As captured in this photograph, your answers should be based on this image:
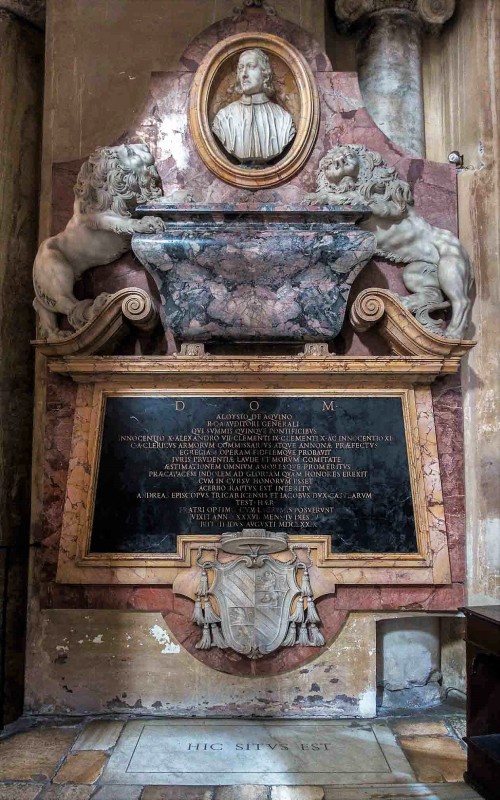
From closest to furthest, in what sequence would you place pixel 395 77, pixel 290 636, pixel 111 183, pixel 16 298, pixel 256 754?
pixel 256 754 < pixel 290 636 < pixel 111 183 < pixel 16 298 < pixel 395 77

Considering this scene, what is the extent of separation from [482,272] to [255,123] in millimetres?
1789

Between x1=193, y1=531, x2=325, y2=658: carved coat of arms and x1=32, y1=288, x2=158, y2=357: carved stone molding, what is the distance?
1.44 m

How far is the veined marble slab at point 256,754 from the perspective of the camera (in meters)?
3.43

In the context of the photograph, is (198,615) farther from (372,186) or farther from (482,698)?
(372,186)

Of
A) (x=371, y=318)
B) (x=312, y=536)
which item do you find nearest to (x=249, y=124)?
(x=371, y=318)

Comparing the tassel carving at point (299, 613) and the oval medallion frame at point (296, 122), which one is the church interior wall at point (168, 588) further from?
the oval medallion frame at point (296, 122)

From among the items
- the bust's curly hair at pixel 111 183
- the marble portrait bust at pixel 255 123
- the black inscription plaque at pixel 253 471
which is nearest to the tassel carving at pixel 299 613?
the black inscription plaque at pixel 253 471

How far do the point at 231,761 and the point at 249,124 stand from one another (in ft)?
12.5

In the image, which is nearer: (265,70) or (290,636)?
(290,636)

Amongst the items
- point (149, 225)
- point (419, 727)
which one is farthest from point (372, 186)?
point (419, 727)

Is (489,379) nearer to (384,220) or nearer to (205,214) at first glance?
(384,220)

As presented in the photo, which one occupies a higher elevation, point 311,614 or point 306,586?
point 306,586

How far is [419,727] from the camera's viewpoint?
404 cm

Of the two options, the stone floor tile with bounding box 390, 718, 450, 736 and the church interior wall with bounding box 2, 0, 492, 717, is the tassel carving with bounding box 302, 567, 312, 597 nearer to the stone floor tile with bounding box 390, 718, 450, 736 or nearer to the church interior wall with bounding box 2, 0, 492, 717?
the church interior wall with bounding box 2, 0, 492, 717
